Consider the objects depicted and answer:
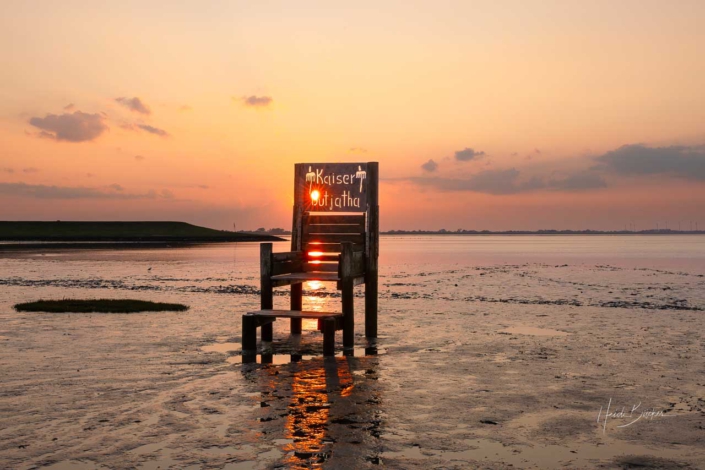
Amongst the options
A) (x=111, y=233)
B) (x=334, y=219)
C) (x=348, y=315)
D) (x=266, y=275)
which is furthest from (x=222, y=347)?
(x=111, y=233)

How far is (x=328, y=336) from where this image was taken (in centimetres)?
1165

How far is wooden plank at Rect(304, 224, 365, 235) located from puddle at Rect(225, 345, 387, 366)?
3.01 meters

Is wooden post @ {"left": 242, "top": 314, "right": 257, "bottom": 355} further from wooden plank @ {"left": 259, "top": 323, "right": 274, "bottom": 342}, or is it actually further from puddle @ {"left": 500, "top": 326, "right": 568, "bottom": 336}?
puddle @ {"left": 500, "top": 326, "right": 568, "bottom": 336}

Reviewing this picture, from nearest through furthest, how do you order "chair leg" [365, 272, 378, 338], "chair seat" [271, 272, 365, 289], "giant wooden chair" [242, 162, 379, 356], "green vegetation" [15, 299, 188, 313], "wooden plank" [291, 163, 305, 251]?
"chair seat" [271, 272, 365, 289]
"giant wooden chair" [242, 162, 379, 356]
"chair leg" [365, 272, 378, 338]
"wooden plank" [291, 163, 305, 251]
"green vegetation" [15, 299, 188, 313]

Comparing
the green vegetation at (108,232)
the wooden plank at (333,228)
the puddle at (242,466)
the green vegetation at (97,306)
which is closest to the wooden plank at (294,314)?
the wooden plank at (333,228)

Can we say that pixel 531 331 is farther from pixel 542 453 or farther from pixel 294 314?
pixel 542 453

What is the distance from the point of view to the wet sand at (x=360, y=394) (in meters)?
6.12

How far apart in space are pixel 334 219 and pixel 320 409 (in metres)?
7.41

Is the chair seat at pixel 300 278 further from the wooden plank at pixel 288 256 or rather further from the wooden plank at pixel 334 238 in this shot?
the wooden plank at pixel 334 238

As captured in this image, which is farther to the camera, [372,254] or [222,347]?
[372,254]

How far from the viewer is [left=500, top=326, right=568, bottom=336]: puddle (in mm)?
14211

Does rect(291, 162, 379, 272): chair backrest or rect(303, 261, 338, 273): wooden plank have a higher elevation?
rect(291, 162, 379, 272): chair backrest
